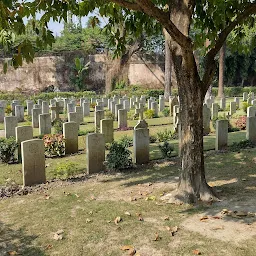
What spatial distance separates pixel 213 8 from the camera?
282 inches

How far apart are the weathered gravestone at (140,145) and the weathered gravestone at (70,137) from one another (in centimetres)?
226

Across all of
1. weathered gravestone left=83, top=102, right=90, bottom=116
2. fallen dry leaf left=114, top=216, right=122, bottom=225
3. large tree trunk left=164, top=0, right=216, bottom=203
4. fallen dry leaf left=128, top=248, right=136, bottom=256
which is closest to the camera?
fallen dry leaf left=128, top=248, right=136, bottom=256

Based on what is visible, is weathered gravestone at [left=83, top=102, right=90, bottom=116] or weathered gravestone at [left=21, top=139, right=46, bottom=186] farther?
weathered gravestone at [left=83, top=102, right=90, bottom=116]

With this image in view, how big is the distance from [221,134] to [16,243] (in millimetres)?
7300

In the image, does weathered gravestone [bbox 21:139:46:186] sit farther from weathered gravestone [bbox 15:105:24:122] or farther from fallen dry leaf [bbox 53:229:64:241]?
weathered gravestone [bbox 15:105:24:122]

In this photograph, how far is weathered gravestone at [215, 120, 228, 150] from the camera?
1054 cm

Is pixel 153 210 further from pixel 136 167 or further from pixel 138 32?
pixel 138 32

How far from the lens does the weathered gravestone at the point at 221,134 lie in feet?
34.6

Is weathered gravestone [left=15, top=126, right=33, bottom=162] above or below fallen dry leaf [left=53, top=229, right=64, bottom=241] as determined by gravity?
above

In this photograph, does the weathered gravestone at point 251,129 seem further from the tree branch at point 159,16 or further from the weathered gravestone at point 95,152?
the tree branch at point 159,16

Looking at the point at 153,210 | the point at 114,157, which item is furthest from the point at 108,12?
the point at 153,210

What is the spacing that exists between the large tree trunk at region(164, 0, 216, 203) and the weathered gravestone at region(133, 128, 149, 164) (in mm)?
2798

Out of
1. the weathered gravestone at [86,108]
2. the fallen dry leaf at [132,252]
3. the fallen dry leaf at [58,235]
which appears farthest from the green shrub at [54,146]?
the weathered gravestone at [86,108]

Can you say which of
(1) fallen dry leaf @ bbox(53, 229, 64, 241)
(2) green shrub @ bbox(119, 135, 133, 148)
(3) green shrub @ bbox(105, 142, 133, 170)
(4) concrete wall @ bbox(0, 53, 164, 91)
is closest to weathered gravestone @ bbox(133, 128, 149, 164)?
(3) green shrub @ bbox(105, 142, 133, 170)
